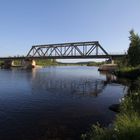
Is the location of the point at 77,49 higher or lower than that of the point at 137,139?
higher

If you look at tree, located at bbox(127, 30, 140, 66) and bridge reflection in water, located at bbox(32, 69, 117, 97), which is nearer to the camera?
bridge reflection in water, located at bbox(32, 69, 117, 97)

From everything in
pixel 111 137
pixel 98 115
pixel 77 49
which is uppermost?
pixel 77 49

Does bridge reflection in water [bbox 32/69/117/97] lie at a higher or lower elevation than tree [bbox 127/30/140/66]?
lower

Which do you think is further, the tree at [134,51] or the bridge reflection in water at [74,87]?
the tree at [134,51]

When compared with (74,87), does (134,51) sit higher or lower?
higher

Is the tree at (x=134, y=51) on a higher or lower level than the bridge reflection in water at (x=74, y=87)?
higher

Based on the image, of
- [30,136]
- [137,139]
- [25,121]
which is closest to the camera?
[137,139]

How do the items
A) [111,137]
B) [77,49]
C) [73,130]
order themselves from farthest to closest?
[77,49] → [73,130] → [111,137]

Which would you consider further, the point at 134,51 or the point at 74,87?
the point at 134,51

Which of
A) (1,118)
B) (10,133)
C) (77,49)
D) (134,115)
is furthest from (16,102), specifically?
(77,49)

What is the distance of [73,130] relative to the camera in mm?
22219

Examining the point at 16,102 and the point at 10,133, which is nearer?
the point at 10,133

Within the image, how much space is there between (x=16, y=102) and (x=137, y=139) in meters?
24.5

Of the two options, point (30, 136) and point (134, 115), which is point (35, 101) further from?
point (134, 115)
